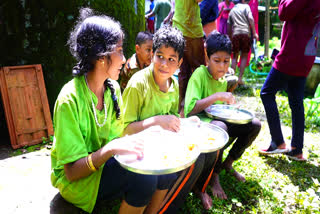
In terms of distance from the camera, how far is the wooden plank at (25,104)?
3.05 meters

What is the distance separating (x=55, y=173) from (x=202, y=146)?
101 centimetres

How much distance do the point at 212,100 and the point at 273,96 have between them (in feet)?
3.71

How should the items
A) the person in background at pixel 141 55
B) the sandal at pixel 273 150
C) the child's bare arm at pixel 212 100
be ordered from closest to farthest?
the child's bare arm at pixel 212 100, the sandal at pixel 273 150, the person in background at pixel 141 55

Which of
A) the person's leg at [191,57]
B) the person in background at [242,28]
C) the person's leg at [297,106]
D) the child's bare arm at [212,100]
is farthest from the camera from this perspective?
the person in background at [242,28]

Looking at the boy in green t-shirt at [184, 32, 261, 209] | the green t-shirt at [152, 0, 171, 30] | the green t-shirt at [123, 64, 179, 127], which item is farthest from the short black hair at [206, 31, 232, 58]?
the green t-shirt at [152, 0, 171, 30]

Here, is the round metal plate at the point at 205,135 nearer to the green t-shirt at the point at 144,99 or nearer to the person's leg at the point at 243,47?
the green t-shirt at the point at 144,99

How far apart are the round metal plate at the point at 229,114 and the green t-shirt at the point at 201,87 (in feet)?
0.34

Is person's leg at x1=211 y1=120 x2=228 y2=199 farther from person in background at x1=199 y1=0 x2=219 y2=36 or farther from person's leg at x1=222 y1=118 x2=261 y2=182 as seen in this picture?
person in background at x1=199 y1=0 x2=219 y2=36

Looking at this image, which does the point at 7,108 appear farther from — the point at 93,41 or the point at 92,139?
the point at 93,41

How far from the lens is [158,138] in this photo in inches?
68.7

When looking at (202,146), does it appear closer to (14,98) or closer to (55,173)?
(55,173)

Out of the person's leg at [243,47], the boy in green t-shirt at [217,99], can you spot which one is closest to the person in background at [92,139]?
the boy in green t-shirt at [217,99]

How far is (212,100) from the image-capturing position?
234 centimetres

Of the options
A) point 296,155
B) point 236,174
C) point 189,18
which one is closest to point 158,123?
point 236,174
